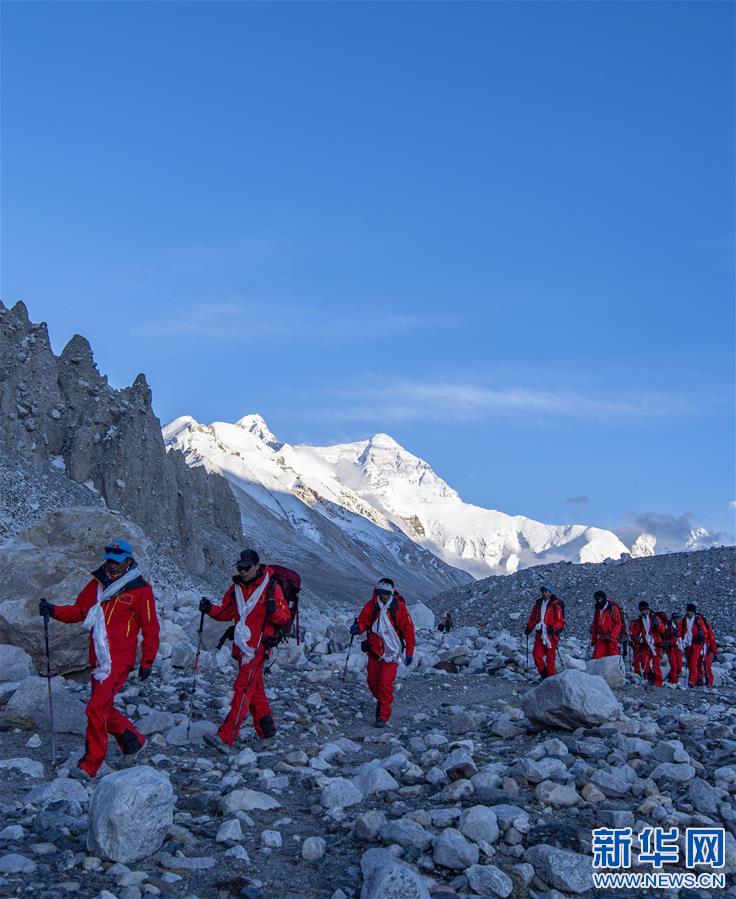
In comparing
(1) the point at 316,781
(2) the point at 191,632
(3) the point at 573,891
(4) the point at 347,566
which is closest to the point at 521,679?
(2) the point at 191,632

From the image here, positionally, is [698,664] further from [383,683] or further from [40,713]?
[40,713]

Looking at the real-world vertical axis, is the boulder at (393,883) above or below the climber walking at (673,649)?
below

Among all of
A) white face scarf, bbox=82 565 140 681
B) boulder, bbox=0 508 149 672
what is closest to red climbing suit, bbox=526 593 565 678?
boulder, bbox=0 508 149 672

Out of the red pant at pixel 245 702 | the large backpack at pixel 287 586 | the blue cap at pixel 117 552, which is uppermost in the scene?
the blue cap at pixel 117 552

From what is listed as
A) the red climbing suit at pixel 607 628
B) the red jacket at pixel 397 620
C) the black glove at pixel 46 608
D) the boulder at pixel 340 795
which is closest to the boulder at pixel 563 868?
the boulder at pixel 340 795

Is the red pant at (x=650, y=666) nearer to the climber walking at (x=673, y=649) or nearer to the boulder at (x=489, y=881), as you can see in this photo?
the climber walking at (x=673, y=649)

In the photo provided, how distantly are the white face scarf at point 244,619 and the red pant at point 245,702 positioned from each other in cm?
10

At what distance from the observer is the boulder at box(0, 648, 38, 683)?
1159 cm

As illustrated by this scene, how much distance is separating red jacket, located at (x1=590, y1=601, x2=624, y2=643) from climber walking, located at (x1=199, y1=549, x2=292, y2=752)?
9.52 metres

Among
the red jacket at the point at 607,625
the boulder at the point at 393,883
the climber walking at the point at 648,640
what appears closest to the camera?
the boulder at the point at 393,883

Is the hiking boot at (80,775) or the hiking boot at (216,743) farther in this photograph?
the hiking boot at (216,743)

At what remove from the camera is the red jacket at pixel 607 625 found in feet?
56.7

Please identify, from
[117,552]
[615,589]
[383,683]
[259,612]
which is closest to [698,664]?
[383,683]

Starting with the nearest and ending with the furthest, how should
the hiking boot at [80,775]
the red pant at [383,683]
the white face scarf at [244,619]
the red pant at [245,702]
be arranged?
the hiking boot at [80,775], the red pant at [245,702], the white face scarf at [244,619], the red pant at [383,683]
